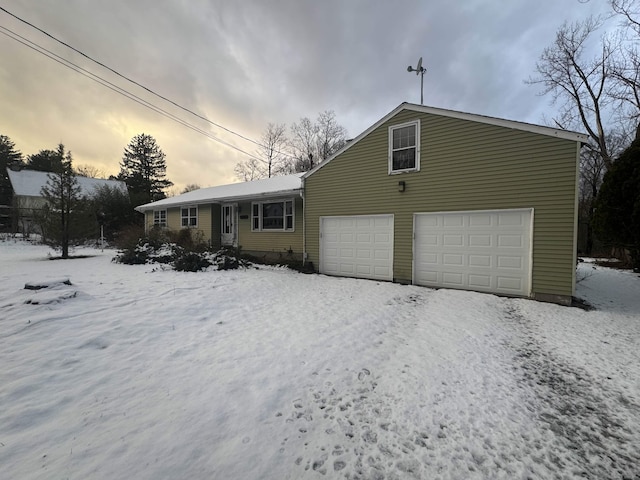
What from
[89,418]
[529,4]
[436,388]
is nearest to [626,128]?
[529,4]

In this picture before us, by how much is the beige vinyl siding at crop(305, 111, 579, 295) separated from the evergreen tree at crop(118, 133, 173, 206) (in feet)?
124

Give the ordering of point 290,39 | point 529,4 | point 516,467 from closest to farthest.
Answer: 1. point 516,467
2. point 529,4
3. point 290,39

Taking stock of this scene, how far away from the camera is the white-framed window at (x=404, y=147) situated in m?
8.45

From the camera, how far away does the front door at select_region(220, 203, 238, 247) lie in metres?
14.7

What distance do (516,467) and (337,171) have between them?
9.21m

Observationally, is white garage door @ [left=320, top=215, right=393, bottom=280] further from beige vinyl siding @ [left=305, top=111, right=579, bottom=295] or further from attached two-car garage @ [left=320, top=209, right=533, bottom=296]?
beige vinyl siding @ [left=305, top=111, right=579, bottom=295]

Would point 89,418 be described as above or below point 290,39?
below

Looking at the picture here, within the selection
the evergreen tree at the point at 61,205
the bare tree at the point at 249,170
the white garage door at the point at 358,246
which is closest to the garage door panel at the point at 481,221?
the white garage door at the point at 358,246

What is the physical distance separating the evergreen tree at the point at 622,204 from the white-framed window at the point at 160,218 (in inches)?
871

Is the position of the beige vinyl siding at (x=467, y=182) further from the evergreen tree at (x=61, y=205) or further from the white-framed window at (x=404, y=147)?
the evergreen tree at (x=61, y=205)

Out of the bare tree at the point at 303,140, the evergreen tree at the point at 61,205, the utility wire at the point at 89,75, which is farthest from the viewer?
the bare tree at the point at 303,140

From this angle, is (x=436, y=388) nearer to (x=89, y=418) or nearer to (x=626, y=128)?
(x=89, y=418)

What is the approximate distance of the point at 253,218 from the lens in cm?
1367

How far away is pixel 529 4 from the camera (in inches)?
348
